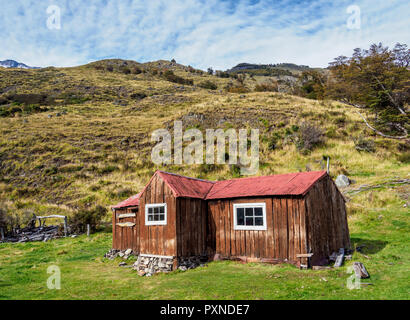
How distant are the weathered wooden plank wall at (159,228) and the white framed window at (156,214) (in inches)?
5.5

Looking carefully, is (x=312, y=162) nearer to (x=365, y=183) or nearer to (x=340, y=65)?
(x=365, y=183)

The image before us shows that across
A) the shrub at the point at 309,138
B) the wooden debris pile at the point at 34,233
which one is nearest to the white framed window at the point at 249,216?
the wooden debris pile at the point at 34,233

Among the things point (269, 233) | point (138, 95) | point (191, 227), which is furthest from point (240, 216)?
point (138, 95)

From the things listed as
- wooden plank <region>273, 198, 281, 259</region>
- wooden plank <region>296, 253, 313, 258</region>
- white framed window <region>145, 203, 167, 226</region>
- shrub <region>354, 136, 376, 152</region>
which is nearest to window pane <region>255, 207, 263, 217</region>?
wooden plank <region>273, 198, 281, 259</region>

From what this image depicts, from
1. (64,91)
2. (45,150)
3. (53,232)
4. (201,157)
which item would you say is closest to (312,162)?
(201,157)

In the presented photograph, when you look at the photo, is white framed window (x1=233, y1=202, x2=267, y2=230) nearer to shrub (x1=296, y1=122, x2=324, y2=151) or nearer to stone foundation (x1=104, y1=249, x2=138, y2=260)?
stone foundation (x1=104, y1=249, x2=138, y2=260)

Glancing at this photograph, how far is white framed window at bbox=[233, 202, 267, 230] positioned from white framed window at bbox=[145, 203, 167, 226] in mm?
3078

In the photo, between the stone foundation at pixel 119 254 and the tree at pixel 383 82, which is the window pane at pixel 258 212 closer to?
the stone foundation at pixel 119 254

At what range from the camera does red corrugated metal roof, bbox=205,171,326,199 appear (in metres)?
12.1

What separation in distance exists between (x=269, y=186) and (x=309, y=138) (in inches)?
863

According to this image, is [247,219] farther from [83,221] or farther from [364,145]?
[364,145]

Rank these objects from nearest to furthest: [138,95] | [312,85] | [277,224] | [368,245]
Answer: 1. [277,224]
2. [368,245]
3. [312,85]
4. [138,95]

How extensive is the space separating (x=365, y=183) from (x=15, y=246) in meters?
24.0

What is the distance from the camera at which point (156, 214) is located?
13.6m
